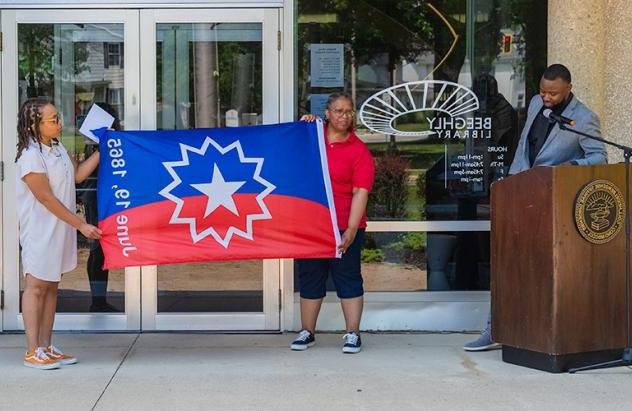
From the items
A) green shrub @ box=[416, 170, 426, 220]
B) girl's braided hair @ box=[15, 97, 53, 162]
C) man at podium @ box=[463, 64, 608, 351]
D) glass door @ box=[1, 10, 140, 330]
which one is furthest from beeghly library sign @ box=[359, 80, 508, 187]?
girl's braided hair @ box=[15, 97, 53, 162]

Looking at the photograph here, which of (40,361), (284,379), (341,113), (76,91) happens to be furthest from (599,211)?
(76,91)

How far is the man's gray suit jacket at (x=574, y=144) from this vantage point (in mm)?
5715

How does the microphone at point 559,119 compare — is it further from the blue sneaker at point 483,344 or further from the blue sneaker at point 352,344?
the blue sneaker at point 352,344

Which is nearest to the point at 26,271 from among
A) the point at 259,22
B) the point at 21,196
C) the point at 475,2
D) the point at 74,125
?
the point at 21,196

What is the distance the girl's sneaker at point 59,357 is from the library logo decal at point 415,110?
2.72 metres

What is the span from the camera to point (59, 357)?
5.94 meters

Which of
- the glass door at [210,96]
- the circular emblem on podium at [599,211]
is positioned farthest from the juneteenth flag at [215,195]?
the circular emblem on podium at [599,211]

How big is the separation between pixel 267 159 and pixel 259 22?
4.23 ft

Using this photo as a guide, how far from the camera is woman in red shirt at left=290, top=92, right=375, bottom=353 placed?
6.11 m

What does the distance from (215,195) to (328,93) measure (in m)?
1.41

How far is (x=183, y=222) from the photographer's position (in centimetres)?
598

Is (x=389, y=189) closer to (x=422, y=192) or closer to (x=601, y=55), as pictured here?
(x=422, y=192)

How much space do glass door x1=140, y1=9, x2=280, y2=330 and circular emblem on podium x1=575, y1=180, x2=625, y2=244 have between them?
236cm

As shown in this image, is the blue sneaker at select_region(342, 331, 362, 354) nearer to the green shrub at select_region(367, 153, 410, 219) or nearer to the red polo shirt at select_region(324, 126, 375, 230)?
the red polo shirt at select_region(324, 126, 375, 230)
